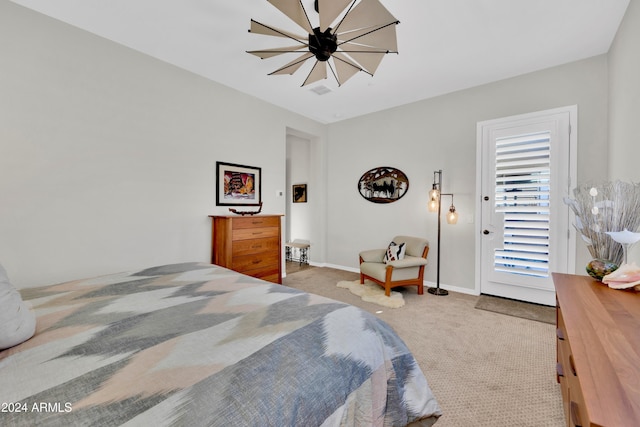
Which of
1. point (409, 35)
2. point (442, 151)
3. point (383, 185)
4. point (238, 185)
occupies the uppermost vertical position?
point (409, 35)

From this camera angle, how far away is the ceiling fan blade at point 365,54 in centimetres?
232

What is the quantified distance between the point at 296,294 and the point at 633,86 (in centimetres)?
300

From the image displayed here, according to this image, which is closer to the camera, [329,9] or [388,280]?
[329,9]

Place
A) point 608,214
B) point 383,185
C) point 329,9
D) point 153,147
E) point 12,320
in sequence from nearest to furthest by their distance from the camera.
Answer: point 12,320 → point 608,214 → point 329,9 → point 153,147 → point 383,185

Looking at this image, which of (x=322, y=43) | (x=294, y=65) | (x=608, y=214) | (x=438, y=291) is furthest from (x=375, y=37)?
(x=438, y=291)

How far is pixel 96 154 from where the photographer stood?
2.59m

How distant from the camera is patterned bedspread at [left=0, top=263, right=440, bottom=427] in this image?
0.65 metres

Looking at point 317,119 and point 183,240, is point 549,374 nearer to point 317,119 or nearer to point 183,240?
point 183,240

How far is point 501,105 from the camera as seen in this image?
3.43 m

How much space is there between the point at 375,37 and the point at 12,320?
8.79ft

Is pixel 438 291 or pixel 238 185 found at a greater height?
pixel 238 185

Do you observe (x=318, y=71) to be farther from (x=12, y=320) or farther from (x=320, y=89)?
(x=12, y=320)

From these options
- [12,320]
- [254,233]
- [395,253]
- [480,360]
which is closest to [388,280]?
[395,253]

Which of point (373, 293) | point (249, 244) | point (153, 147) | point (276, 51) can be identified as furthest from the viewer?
point (373, 293)
